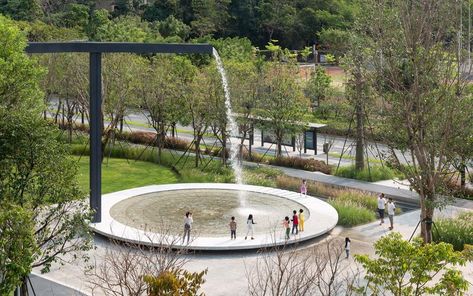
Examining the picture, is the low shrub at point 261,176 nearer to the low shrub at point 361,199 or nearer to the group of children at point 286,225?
the low shrub at point 361,199

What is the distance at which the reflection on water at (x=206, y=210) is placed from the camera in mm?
27688

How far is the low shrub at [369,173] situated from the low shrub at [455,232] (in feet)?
32.2

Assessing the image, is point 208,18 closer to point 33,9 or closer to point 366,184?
point 33,9

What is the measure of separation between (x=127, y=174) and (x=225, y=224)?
12.2 m

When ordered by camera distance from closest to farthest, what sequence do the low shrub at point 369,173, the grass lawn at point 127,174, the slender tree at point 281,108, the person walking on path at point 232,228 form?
the person walking on path at point 232,228, the grass lawn at point 127,174, the low shrub at point 369,173, the slender tree at point 281,108

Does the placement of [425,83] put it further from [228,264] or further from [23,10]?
[23,10]

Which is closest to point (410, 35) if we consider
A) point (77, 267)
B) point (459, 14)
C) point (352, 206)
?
point (459, 14)

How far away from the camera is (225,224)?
28.1 m

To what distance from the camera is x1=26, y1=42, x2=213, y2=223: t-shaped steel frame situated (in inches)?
987

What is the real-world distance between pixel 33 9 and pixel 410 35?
6594 centimetres

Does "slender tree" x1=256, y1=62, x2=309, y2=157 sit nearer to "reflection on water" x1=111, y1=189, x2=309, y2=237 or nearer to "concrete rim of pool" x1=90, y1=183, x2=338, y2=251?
"concrete rim of pool" x1=90, y1=183, x2=338, y2=251

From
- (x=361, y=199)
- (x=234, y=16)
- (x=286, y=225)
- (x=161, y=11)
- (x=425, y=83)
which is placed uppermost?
(x=161, y=11)

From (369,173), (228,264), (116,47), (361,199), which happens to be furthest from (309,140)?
(228,264)

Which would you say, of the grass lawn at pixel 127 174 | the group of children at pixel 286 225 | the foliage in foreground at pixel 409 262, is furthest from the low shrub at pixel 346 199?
the foliage in foreground at pixel 409 262
